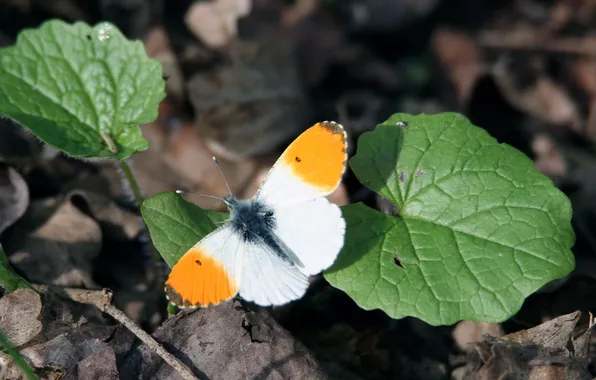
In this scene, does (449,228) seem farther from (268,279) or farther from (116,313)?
(116,313)

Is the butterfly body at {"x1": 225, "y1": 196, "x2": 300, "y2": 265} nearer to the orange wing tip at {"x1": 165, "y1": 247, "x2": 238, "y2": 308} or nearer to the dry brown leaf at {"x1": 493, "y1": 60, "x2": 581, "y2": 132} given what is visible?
the orange wing tip at {"x1": 165, "y1": 247, "x2": 238, "y2": 308}

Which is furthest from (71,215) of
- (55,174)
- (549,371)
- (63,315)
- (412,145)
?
(549,371)

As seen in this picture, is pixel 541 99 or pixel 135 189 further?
pixel 541 99

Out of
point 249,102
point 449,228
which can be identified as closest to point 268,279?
point 449,228

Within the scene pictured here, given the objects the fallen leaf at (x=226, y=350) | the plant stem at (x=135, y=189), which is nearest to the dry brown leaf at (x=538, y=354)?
the fallen leaf at (x=226, y=350)

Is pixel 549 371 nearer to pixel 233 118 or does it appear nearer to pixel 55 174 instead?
pixel 233 118

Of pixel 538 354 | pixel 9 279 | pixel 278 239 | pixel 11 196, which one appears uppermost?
pixel 278 239

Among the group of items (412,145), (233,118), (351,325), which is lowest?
(351,325)
